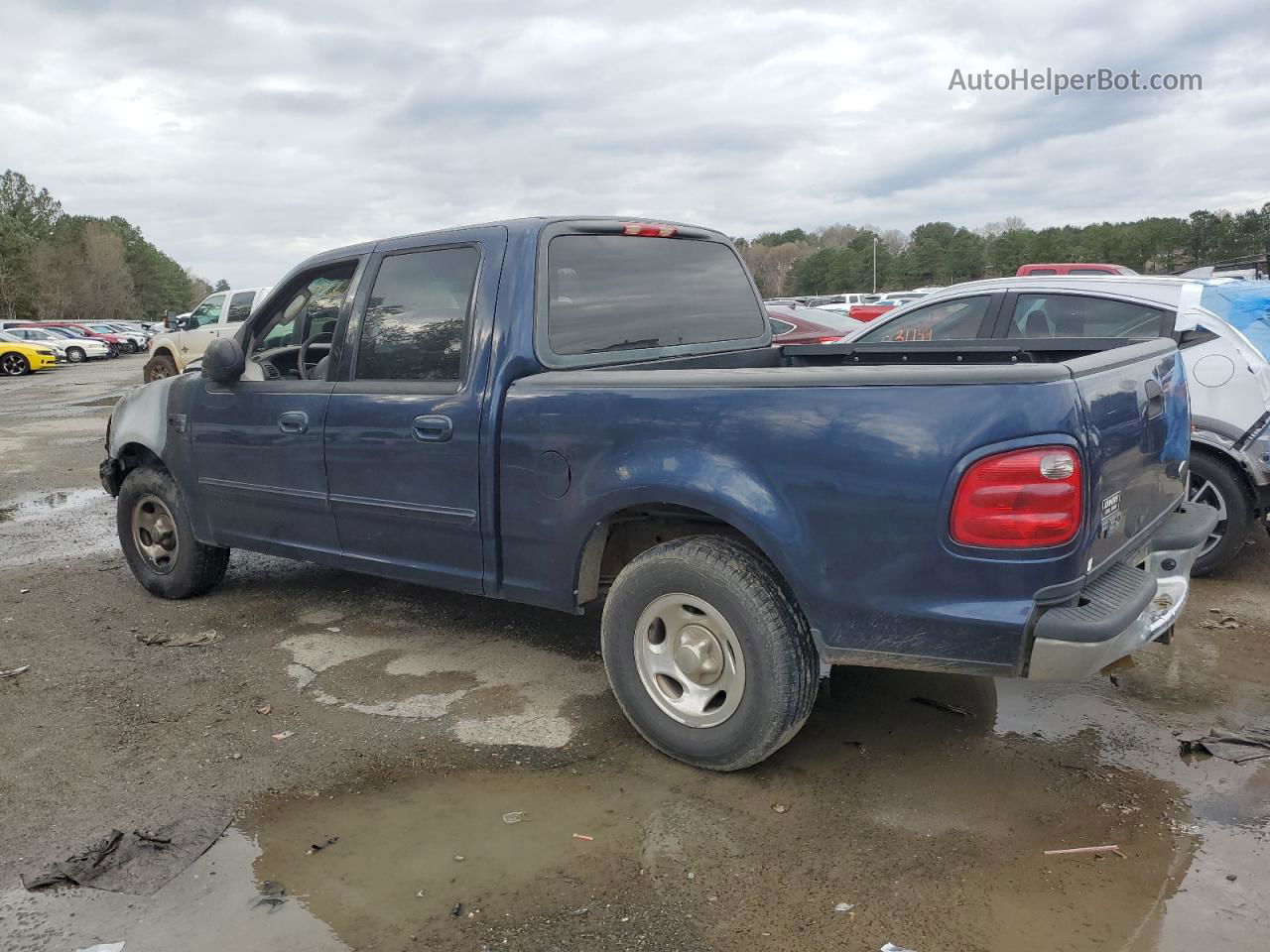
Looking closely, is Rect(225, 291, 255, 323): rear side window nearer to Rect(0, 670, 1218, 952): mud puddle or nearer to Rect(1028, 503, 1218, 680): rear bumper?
Rect(0, 670, 1218, 952): mud puddle

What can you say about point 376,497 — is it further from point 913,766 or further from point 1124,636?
point 1124,636

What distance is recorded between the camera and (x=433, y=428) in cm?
398

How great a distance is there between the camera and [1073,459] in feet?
8.61

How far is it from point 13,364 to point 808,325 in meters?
30.3

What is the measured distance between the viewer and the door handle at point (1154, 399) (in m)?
3.15

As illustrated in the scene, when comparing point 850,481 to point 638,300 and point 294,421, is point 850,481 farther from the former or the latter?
point 294,421

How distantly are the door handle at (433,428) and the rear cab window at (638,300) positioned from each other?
1.58ft

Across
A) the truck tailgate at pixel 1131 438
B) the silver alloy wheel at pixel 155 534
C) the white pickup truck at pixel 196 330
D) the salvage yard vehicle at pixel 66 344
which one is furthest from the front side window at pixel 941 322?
the salvage yard vehicle at pixel 66 344

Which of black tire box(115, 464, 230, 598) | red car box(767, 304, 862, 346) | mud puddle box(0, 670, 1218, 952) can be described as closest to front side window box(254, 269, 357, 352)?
black tire box(115, 464, 230, 598)

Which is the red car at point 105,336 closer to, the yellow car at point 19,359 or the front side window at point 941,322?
the yellow car at point 19,359

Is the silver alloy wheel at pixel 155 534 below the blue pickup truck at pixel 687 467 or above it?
below

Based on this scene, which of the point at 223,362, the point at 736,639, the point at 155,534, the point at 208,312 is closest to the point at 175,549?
A: the point at 155,534

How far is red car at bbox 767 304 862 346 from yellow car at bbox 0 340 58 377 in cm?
2909

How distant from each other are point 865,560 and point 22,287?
301ft
